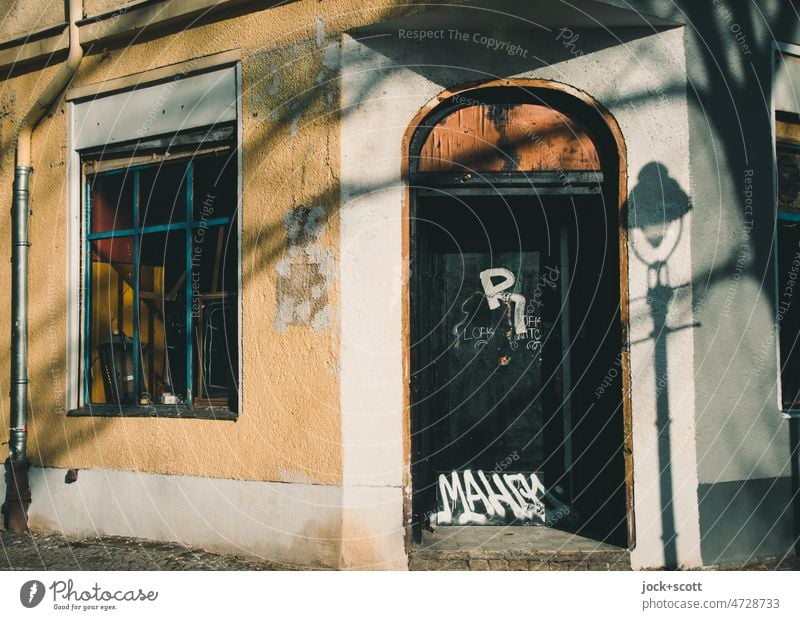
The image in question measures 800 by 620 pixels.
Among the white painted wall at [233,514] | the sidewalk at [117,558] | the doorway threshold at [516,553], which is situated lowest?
the sidewalk at [117,558]

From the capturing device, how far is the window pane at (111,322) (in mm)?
6977

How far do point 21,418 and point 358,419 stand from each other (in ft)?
11.7

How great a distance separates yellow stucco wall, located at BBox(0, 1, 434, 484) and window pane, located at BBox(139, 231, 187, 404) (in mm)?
428

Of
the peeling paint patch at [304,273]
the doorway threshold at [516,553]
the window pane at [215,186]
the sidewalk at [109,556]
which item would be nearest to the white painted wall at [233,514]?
the sidewalk at [109,556]

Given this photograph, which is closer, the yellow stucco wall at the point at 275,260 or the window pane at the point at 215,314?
the yellow stucco wall at the point at 275,260

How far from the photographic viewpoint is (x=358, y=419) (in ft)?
18.3

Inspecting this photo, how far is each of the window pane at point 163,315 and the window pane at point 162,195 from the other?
14 centimetres

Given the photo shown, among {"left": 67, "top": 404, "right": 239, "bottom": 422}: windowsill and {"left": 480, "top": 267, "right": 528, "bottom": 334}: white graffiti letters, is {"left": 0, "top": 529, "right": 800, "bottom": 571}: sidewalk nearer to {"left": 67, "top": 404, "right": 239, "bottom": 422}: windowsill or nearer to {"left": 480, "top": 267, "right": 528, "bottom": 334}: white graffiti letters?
{"left": 67, "top": 404, "right": 239, "bottom": 422}: windowsill

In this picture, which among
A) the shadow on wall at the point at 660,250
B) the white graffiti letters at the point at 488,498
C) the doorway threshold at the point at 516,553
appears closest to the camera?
the doorway threshold at the point at 516,553

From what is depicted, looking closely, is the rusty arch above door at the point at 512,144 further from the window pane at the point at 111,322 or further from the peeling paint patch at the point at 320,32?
the window pane at the point at 111,322

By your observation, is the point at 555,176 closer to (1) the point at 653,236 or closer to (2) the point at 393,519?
(1) the point at 653,236

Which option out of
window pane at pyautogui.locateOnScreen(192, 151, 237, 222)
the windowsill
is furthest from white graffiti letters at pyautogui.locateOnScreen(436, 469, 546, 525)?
window pane at pyautogui.locateOnScreen(192, 151, 237, 222)

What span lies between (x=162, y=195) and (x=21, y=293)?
175cm

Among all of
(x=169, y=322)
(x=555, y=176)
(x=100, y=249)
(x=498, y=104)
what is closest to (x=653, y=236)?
(x=555, y=176)
